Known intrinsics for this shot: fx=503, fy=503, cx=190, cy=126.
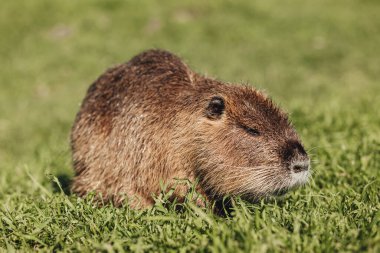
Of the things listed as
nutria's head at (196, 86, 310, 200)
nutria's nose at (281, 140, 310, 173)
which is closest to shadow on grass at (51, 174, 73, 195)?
nutria's head at (196, 86, 310, 200)

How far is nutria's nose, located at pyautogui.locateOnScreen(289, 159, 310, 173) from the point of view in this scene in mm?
3271

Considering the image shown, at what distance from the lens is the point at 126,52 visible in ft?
44.7

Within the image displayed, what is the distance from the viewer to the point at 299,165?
3275 millimetres

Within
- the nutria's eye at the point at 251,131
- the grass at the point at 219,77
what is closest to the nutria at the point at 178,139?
the nutria's eye at the point at 251,131

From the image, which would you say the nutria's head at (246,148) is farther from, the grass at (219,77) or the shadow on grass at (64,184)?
the shadow on grass at (64,184)

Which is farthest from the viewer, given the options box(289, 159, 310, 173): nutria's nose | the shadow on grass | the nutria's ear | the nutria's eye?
the shadow on grass

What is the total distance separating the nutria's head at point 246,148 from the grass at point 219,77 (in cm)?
21

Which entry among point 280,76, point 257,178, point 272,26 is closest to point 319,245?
point 257,178

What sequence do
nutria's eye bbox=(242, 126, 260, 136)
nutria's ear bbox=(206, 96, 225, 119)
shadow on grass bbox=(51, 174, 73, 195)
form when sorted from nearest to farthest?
nutria's eye bbox=(242, 126, 260, 136)
nutria's ear bbox=(206, 96, 225, 119)
shadow on grass bbox=(51, 174, 73, 195)

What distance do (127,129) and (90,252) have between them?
1374mm

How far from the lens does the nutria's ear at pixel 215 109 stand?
365 centimetres

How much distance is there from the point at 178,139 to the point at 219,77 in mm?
1273

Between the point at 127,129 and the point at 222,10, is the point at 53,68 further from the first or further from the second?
the point at 127,129

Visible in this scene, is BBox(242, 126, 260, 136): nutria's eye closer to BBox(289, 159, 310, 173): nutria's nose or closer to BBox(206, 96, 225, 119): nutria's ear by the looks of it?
BBox(206, 96, 225, 119): nutria's ear
